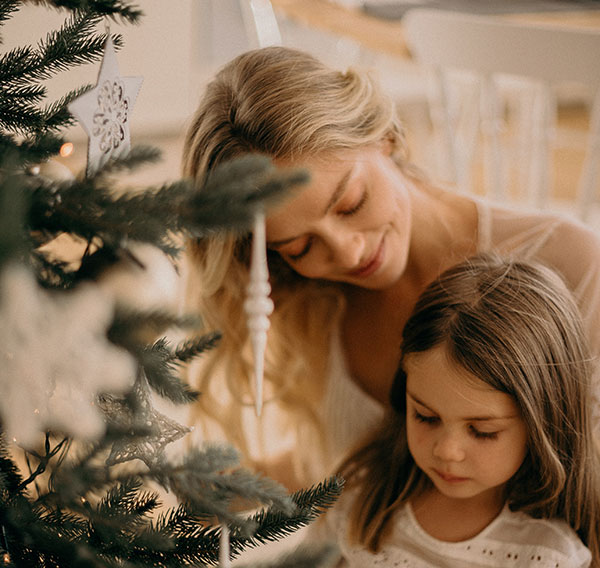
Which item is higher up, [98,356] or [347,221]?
[98,356]

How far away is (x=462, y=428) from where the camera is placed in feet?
3.13

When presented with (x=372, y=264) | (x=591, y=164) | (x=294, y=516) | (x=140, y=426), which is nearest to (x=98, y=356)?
(x=140, y=426)

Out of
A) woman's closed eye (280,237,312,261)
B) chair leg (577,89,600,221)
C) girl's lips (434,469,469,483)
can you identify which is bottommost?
chair leg (577,89,600,221)

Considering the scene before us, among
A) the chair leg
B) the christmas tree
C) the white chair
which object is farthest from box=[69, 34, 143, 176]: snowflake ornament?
the chair leg

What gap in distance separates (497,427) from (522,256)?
0.30 m

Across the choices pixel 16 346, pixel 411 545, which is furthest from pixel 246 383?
pixel 16 346

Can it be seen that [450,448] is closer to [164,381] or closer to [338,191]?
[338,191]

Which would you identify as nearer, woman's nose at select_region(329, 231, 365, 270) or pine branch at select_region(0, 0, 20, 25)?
pine branch at select_region(0, 0, 20, 25)

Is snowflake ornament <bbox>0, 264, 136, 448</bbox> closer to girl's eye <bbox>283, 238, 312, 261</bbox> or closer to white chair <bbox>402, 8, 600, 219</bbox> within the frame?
girl's eye <bbox>283, 238, 312, 261</bbox>

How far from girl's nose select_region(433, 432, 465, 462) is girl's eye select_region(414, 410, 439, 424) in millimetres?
31

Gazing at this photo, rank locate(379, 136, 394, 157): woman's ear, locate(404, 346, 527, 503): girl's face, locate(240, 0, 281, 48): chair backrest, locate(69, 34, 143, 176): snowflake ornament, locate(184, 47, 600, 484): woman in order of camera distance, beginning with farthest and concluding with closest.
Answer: locate(240, 0, 281, 48): chair backrest
locate(379, 136, 394, 157): woman's ear
locate(184, 47, 600, 484): woman
locate(404, 346, 527, 503): girl's face
locate(69, 34, 143, 176): snowflake ornament

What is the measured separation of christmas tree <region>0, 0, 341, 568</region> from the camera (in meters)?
0.45

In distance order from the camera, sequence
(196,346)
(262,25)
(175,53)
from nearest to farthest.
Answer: (196,346), (262,25), (175,53)

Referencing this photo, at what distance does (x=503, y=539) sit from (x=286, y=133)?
0.61 meters
